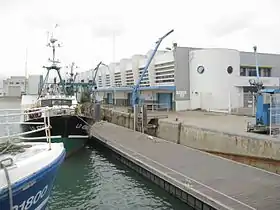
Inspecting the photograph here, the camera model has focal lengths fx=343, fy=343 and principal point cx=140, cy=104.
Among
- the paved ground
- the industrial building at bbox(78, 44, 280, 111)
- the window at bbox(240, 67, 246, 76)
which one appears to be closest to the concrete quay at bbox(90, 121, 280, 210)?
the paved ground

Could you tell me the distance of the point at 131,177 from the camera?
13.7m

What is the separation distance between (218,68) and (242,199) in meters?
23.7

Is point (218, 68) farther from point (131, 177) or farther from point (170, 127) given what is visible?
point (131, 177)

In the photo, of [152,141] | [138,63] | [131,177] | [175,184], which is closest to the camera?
[175,184]

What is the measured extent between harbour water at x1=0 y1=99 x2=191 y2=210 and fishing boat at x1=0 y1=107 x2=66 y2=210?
14.5 feet

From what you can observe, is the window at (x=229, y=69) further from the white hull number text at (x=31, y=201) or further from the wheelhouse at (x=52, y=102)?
the white hull number text at (x=31, y=201)

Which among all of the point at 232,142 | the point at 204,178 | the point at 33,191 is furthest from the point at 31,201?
the point at 232,142

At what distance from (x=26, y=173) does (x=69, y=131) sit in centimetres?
1279

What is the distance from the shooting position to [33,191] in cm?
547

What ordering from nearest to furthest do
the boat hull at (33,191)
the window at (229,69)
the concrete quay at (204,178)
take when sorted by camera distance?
1. the boat hull at (33,191)
2. the concrete quay at (204,178)
3. the window at (229,69)

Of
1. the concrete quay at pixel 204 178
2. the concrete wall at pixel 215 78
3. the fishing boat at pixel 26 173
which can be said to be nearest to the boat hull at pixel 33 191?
the fishing boat at pixel 26 173

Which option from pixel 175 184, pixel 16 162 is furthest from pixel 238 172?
pixel 16 162

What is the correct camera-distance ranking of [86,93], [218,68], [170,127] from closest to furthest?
[170,127]
[218,68]
[86,93]

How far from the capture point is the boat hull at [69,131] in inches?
678
